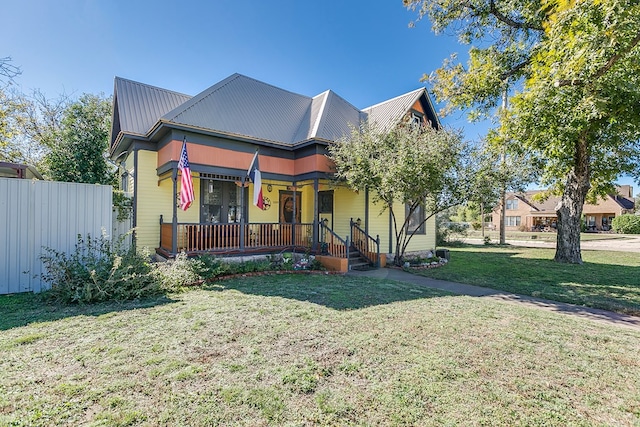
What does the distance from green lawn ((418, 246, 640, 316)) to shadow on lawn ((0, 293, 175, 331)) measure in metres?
8.24

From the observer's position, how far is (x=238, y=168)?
398 inches

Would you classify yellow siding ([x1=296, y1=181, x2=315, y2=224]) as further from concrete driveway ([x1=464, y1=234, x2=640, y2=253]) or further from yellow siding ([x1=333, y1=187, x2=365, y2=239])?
concrete driveway ([x1=464, y1=234, x2=640, y2=253])

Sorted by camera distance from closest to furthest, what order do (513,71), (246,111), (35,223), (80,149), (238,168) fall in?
(35,223) < (238,168) < (513,71) < (246,111) < (80,149)

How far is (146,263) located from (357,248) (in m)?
7.23

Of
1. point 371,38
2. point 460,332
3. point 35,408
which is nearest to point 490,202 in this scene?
point 460,332

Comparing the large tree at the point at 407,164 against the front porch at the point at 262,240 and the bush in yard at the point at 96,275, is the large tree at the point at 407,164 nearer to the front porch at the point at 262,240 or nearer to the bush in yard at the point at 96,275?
the front porch at the point at 262,240

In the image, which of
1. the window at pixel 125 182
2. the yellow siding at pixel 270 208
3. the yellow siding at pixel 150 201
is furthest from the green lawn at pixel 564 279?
the window at pixel 125 182

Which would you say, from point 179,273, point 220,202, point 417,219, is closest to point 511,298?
point 417,219

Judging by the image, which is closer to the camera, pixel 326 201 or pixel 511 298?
pixel 511 298

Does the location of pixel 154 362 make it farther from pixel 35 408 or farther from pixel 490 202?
pixel 490 202

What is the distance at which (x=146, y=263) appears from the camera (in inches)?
268

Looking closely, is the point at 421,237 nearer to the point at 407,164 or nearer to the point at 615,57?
the point at 407,164

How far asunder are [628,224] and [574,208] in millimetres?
33925

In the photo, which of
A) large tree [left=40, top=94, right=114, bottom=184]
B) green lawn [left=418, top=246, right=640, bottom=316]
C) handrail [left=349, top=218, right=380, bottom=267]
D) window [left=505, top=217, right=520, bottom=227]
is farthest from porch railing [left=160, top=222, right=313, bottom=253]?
window [left=505, top=217, right=520, bottom=227]
